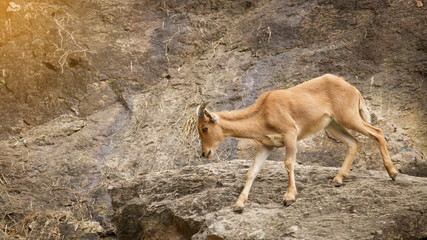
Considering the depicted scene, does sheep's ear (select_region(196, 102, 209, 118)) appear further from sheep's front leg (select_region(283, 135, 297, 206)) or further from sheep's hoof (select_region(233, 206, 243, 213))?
sheep's hoof (select_region(233, 206, 243, 213))

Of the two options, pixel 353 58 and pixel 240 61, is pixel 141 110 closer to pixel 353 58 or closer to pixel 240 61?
pixel 240 61

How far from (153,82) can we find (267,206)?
20.6ft

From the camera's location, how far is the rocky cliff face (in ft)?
20.4

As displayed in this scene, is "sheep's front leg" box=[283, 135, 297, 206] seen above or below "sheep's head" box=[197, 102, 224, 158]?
below

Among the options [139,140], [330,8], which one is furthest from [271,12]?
[139,140]

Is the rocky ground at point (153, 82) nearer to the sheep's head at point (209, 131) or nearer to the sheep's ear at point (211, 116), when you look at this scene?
the sheep's head at point (209, 131)

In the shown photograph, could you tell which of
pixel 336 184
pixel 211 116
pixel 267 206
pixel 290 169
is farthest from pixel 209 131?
pixel 336 184

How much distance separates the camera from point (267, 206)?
7410mm

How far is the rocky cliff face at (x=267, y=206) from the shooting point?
621 cm

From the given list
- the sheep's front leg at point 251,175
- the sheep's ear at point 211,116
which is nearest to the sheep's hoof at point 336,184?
the sheep's front leg at point 251,175

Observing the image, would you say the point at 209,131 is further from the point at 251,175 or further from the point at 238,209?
the point at 238,209

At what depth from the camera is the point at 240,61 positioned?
12727 millimetres

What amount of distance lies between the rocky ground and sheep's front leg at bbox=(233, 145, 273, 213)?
0.61m

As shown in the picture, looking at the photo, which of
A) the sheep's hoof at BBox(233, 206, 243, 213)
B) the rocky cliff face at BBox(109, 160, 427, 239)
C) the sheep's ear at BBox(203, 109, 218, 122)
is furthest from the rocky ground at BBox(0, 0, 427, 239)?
the sheep's hoof at BBox(233, 206, 243, 213)
